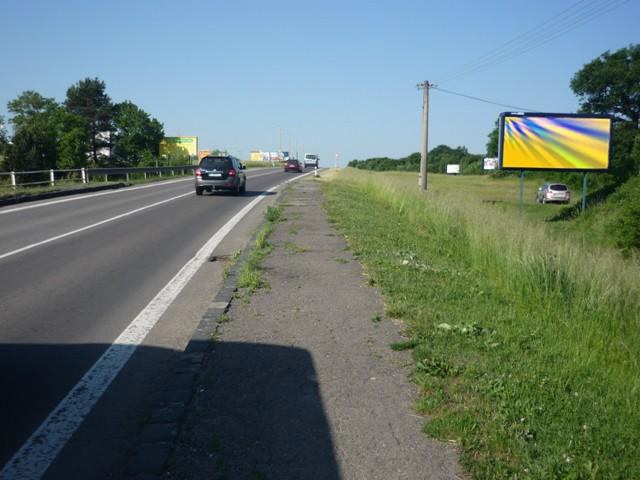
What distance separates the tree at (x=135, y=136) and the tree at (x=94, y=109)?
12.2 ft

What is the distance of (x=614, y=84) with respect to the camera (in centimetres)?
6881

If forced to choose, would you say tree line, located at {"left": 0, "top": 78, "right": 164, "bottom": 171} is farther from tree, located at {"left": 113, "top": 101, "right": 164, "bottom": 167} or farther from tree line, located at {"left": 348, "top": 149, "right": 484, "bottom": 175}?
tree line, located at {"left": 348, "top": 149, "right": 484, "bottom": 175}

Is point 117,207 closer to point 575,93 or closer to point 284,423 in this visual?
point 284,423

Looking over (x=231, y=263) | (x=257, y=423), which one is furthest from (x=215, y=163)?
(x=257, y=423)

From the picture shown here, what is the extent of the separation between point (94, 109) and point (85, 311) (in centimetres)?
9040

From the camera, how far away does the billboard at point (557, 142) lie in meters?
33.0

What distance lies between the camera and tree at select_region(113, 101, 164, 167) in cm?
8681

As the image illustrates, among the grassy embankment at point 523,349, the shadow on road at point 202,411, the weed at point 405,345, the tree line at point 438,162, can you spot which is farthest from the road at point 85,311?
the tree line at point 438,162

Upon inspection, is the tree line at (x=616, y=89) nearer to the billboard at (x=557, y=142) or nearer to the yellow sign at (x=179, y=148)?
the billboard at (x=557, y=142)

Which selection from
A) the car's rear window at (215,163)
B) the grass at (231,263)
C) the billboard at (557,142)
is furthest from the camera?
the billboard at (557,142)

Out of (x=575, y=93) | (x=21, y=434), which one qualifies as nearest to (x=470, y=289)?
(x=21, y=434)

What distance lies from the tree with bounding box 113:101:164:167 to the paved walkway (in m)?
83.4

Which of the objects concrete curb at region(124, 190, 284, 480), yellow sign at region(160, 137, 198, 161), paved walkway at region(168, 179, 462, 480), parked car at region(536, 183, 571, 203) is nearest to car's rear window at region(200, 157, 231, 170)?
paved walkway at region(168, 179, 462, 480)

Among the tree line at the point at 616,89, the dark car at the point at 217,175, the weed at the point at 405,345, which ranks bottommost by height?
the weed at the point at 405,345
